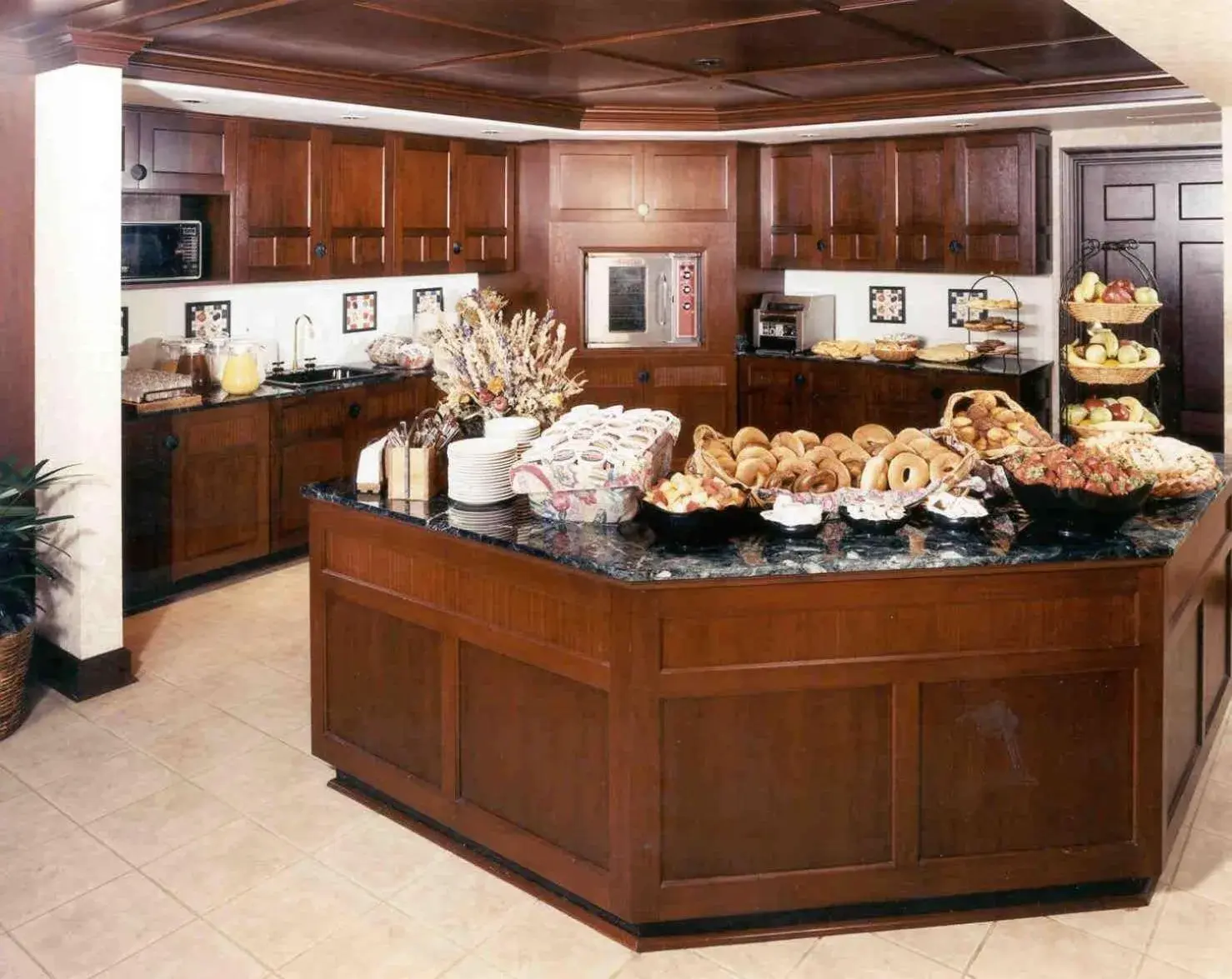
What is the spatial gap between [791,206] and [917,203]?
820 mm

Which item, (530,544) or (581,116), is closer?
(530,544)

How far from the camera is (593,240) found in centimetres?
705

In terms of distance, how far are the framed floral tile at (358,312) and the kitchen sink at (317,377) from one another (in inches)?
13.6

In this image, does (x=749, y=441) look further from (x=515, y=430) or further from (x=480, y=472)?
(x=480, y=472)

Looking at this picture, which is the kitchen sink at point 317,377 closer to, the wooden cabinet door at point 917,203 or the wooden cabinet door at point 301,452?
the wooden cabinet door at point 301,452

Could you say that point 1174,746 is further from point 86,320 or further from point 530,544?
point 86,320

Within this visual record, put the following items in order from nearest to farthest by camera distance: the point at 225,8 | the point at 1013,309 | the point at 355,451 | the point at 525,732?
1. the point at 525,732
2. the point at 225,8
3. the point at 355,451
4. the point at 1013,309

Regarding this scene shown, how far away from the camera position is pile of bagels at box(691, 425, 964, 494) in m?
3.23

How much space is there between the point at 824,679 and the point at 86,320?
3.05 meters

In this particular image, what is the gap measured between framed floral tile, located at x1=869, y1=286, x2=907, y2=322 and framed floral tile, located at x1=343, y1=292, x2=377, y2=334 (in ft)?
10.2

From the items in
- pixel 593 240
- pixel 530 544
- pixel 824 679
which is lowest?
pixel 824 679

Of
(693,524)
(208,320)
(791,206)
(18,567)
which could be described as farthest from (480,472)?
(791,206)

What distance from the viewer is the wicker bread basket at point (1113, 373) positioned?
4.50 metres

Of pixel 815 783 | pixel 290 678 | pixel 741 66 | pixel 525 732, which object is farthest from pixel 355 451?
pixel 815 783
